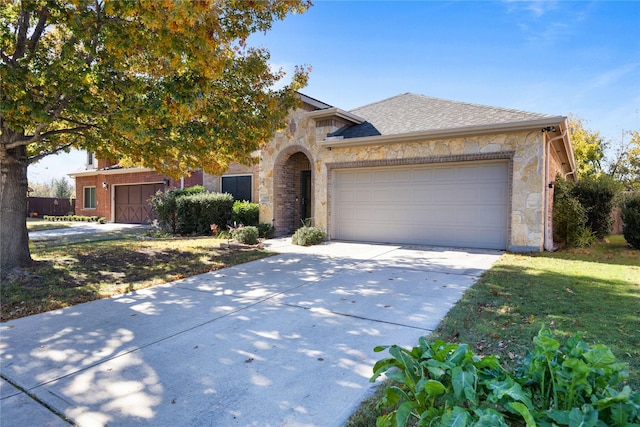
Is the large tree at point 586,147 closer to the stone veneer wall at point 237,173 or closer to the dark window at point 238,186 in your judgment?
the stone veneer wall at point 237,173

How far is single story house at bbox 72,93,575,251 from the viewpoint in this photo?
29.0ft

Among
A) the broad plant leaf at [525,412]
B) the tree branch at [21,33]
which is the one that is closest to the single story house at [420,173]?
the tree branch at [21,33]

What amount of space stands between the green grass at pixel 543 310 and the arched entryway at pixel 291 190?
7.87 metres

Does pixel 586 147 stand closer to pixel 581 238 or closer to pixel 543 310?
pixel 581 238

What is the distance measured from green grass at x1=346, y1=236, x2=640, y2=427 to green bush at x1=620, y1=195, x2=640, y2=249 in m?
3.60

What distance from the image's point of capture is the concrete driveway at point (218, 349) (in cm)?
245

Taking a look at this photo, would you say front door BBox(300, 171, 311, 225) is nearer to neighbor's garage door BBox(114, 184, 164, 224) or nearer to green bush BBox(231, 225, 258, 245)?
green bush BBox(231, 225, 258, 245)

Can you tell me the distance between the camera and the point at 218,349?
3.40 m

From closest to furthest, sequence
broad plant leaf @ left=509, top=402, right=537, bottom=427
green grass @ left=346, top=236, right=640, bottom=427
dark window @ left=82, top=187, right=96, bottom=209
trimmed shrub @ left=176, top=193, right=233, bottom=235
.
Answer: broad plant leaf @ left=509, top=402, right=537, bottom=427 < green grass @ left=346, top=236, right=640, bottom=427 < trimmed shrub @ left=176, top=193, right=233, bottom=235 < dark window @ left=82, top=187, right=96, bottom=209

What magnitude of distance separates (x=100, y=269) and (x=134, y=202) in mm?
15640

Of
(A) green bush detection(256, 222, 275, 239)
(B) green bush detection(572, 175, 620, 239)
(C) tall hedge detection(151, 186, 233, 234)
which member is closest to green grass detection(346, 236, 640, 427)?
(B) green bush detection(572, 175, 620, 239)

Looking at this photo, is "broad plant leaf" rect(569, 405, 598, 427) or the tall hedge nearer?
"broad plant leaf" rect(569, 405, 598, 427)

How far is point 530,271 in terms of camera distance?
6652mm

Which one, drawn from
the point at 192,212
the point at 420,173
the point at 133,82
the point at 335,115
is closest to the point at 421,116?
the point at 420,173
